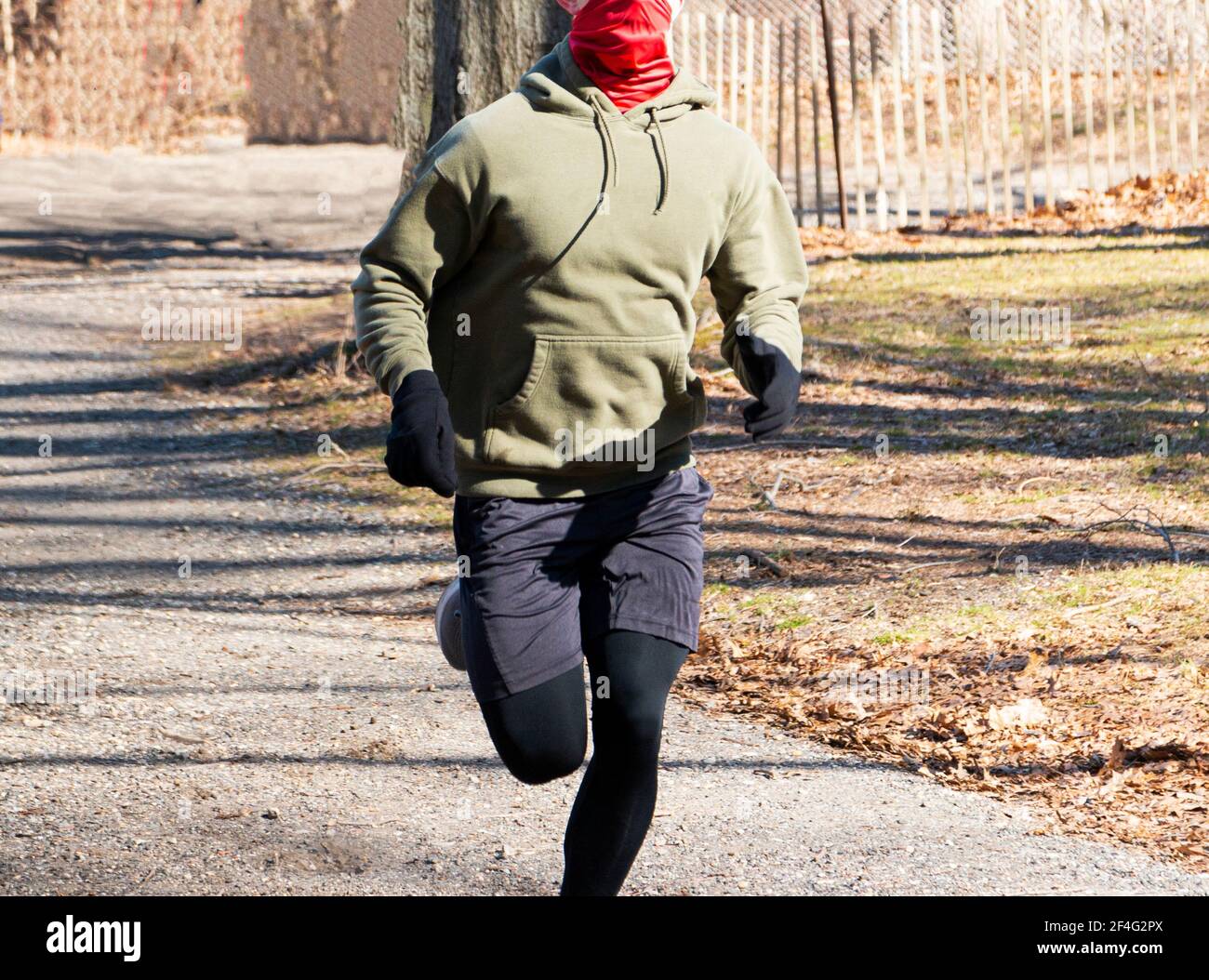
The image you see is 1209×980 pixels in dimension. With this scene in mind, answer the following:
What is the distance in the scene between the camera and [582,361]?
9.47 ft

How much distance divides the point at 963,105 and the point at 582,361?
11.7m

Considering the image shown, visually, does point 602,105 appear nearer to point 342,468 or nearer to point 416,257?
point 416,257

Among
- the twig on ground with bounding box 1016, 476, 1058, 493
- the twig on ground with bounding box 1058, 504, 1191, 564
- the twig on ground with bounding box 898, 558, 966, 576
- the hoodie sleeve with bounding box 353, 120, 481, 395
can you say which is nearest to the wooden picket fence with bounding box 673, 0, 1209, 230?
the twig on ground with bounding box 1016, 476, 1058, 493

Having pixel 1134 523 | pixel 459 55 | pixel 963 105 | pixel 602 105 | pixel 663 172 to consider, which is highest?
pixel 459 55

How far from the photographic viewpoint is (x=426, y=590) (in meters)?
6.22

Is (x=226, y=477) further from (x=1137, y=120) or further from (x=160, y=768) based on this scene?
(x=1137, y=120)

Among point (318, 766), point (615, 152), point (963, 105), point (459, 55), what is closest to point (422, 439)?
point (615, 152)

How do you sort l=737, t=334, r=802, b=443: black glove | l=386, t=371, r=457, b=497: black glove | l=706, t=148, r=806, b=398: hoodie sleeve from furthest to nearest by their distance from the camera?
l=706, t=148, r=806, b=398: hoodie sleeve → l=737, t=334, r=802, b=443: black glove → l=386, t=371, r=457, b=497: black glove

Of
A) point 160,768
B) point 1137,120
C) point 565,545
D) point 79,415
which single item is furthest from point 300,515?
point 1137,120

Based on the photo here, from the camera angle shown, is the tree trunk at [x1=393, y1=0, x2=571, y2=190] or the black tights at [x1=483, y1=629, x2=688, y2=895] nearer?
the black tights at [x1=483, y1=629, x2=688, y2=895]

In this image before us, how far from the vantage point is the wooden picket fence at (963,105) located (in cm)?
1341

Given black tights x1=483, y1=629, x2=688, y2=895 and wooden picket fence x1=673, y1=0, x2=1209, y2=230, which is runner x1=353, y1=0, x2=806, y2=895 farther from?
wooden picket fence x1=673, y1=0, x2=1209, y2=230

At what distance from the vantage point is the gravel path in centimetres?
366
